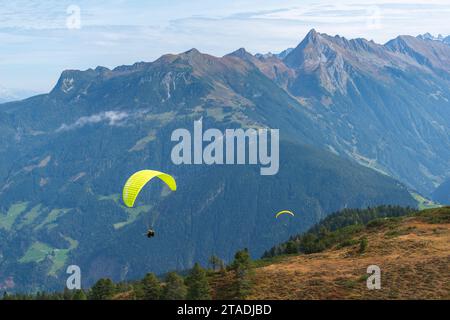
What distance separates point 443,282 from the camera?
65.3 metres

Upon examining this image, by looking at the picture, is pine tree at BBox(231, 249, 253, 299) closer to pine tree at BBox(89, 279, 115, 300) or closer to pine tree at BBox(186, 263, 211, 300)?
pine tree at BBox(186, 263, 211, 300)

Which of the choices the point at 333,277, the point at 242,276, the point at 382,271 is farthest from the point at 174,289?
the point at 382,271

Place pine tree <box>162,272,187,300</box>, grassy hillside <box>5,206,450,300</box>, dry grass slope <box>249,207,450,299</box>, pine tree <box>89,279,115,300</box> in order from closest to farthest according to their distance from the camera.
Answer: dry grass slope <box>249,207,450,299</box>
grassy hillside <box>5,206,450,300</box>
pine tree <box>162,272,187,300</box>
pine tree <box>89,279,115,300</box>

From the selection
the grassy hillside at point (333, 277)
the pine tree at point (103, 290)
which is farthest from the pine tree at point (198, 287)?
the pine tree at point (103, 290)

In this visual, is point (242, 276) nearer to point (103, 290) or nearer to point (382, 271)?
point (382, 271)

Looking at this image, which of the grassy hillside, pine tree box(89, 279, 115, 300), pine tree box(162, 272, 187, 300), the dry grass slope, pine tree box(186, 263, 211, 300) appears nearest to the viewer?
the dry grass slope

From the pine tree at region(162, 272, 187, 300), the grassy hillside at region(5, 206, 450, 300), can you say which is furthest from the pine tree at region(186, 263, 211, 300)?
the pine tree at region(162, 272, 187, 300)

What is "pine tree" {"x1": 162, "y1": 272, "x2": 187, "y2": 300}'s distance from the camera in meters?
67.3

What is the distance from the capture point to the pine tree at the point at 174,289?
221ft

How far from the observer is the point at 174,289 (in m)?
67.7
